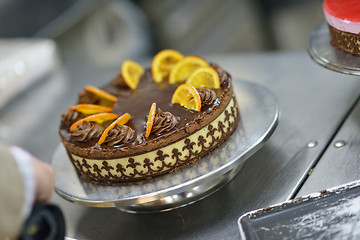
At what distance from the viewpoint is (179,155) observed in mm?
1624

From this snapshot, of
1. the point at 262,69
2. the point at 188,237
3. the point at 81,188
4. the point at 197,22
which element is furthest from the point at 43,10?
the point at 188,237

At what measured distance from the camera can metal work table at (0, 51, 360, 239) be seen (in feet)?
5.28

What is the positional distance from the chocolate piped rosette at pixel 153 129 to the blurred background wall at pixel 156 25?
1.98 meters

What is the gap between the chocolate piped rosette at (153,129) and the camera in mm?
1604

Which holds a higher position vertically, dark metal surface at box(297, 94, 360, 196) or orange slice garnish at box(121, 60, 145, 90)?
orange slice garnish at box(121, 60, 145, 90)

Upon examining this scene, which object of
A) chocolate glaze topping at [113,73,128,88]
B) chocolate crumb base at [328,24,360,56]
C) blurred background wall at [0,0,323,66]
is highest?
chocolate glaze topping at [113,73,128,88]

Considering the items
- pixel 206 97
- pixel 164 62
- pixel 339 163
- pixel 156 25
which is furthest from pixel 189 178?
pixel 156 25

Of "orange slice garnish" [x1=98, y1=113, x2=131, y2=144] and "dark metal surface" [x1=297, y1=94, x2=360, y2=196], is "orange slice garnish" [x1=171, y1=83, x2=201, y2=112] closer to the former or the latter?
"orange slice garnish" [x1=98, y1=113, x2=131, y2=144]

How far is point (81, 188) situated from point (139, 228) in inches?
10.3

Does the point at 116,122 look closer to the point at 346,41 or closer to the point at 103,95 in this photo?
the point at 103,95

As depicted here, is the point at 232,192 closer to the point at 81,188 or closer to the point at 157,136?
the point at 157,136

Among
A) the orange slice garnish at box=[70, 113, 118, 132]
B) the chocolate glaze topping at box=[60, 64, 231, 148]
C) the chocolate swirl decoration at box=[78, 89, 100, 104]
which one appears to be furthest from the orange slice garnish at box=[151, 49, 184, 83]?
the orange slice garnish at box=[70, 113, 118, 132]

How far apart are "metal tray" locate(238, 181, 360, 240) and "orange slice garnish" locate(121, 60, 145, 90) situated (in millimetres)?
907

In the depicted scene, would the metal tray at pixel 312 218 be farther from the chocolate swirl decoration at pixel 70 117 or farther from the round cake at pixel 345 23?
the chocolate swirl decoration at pixel 70 117
